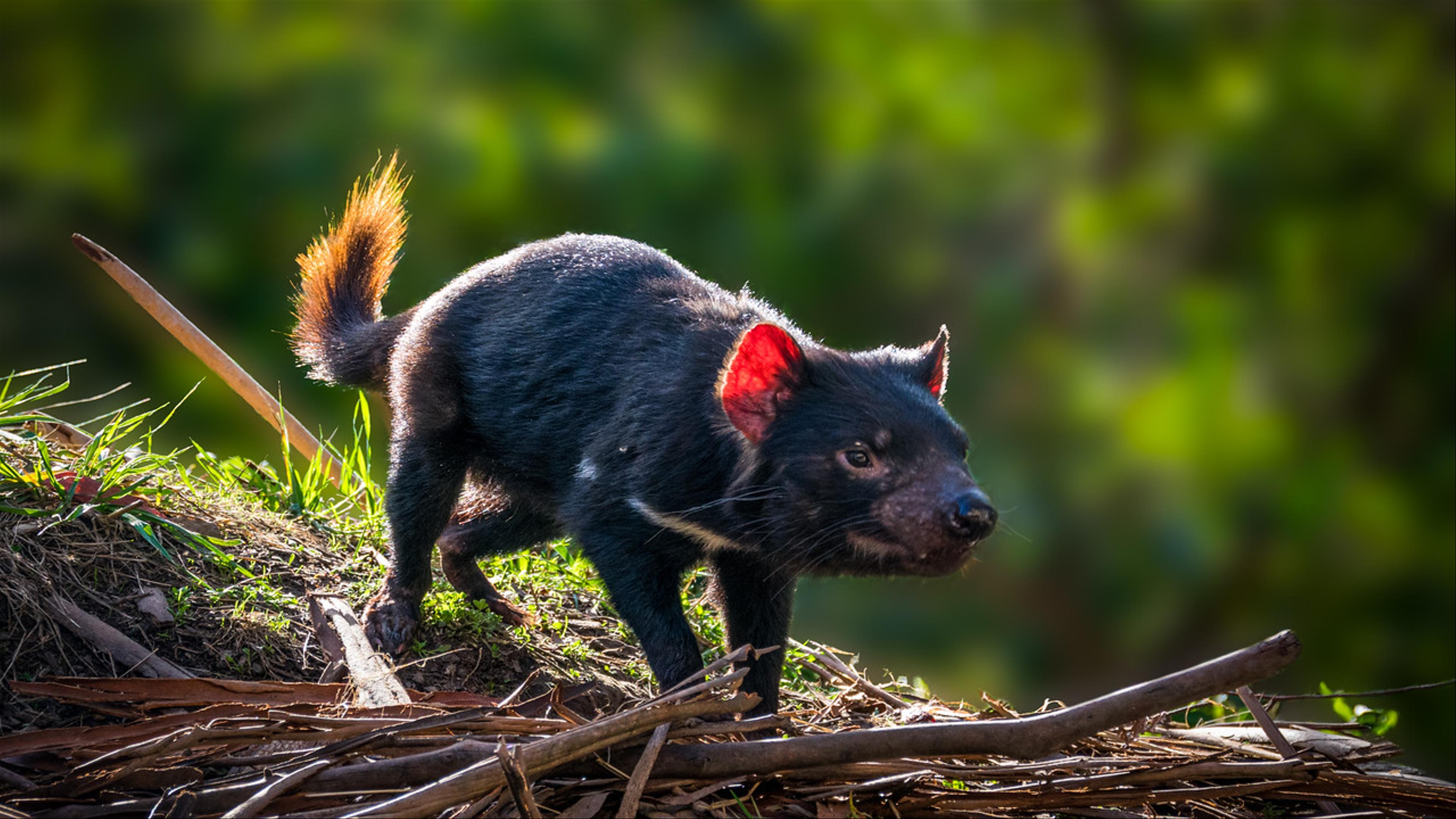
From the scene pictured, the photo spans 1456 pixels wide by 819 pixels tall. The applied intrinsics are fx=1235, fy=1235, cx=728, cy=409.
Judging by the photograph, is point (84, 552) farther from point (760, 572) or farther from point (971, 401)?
point (971, 401)

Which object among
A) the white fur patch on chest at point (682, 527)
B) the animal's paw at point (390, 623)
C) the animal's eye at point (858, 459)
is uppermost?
the animal's eye at point (858, 459)

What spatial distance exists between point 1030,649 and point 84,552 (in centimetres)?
588

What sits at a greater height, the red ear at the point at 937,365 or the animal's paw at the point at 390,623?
the red ear at the point at 937,365

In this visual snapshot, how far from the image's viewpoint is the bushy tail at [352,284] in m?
4.89

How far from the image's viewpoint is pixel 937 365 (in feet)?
12.7

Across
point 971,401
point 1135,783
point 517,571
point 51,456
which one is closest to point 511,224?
point 971,401

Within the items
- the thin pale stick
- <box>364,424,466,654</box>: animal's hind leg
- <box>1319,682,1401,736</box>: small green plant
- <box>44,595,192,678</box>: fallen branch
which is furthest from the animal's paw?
<box>1319,682,1401,736</box>: small green plant

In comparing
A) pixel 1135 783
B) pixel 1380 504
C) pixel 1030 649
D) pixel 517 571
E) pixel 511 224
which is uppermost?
pixel 511 224

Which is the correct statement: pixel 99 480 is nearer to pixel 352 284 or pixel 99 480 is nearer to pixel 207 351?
pixel 207 351

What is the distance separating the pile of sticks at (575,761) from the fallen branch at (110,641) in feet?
0.88

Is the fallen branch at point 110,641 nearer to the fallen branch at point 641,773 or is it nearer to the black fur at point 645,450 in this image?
the black fur at point 645,450

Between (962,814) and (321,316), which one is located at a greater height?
(321,316)

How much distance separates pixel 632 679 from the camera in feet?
14.7

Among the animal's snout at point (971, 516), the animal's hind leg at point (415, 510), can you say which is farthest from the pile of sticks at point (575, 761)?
the animal's hind leg at point (415, 510)
